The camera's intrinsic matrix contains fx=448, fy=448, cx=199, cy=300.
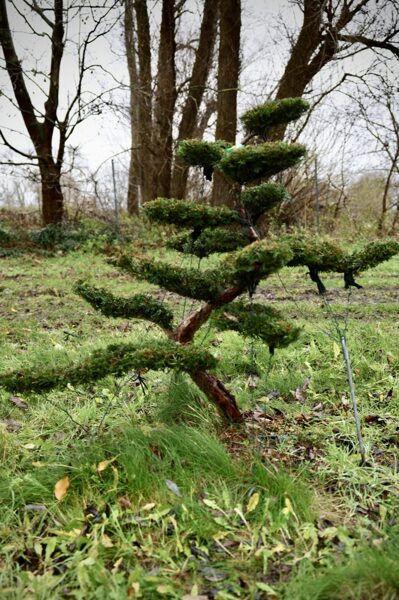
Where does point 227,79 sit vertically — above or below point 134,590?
above

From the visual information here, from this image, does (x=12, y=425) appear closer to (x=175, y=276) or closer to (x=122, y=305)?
(x=122, y=305)

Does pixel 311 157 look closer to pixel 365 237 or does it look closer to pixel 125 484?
pixel 365 237

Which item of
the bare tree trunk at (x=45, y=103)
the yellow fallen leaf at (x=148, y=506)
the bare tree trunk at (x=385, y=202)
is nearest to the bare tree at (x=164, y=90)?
the bare tree trunk at (x=45, y=103)

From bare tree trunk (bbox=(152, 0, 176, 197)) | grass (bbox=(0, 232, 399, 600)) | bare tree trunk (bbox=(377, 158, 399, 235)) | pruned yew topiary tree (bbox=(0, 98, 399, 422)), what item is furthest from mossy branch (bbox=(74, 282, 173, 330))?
bare tree trunk (bbox=(377, 158, 399, 235))

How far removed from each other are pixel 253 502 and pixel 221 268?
3.69ft

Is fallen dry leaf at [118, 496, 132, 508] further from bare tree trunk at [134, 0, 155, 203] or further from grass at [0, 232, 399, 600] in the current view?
bare tree trunk at [134, 0, 155, 203]

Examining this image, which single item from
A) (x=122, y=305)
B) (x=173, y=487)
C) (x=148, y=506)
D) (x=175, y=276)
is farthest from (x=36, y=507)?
(x=175, y=276)

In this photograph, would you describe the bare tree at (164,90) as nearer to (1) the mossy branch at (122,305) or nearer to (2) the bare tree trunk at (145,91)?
(2) the bare tree trunk at (145,91)

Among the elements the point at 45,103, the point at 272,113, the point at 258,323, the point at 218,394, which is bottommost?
the point at 218,394

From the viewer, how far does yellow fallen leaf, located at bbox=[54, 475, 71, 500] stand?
212 centimetres

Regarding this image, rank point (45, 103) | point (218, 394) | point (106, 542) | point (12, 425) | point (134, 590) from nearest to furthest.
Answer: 1. point (134, 590)
2. point (106, 542)
3. point (218, 394)
4. point (12, 425)
5. point (45, 103)

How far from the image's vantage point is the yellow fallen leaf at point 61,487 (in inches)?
83.7

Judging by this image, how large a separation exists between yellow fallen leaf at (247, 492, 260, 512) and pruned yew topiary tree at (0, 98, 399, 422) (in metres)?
0.61

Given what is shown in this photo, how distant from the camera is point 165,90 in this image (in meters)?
10.9
